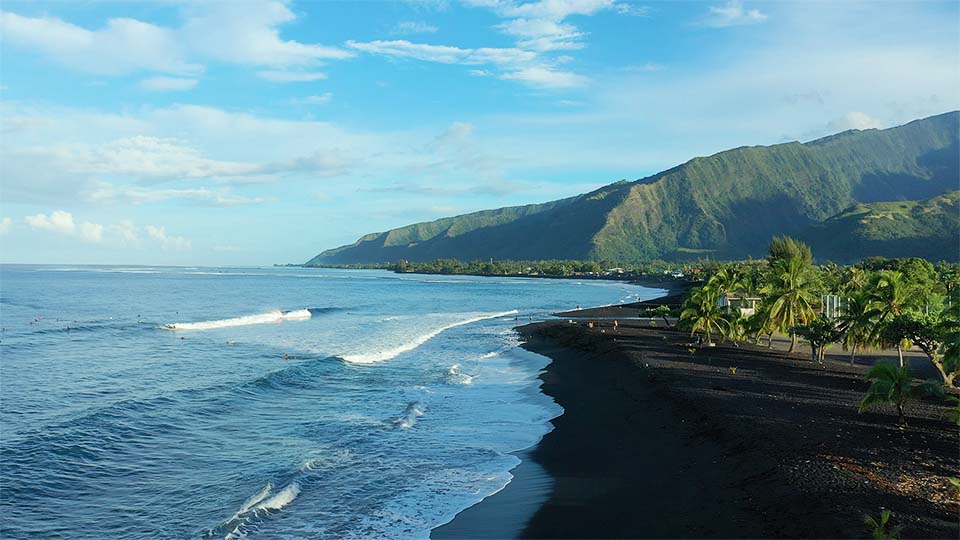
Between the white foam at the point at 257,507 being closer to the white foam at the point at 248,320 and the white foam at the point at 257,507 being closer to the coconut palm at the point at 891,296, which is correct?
the coconut palm at the point at 891,296

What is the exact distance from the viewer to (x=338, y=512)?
15.0m

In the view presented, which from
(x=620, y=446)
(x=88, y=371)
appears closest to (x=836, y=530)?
(x=620, y=446)

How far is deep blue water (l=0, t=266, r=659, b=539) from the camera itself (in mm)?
14906

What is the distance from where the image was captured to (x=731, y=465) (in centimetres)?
1605

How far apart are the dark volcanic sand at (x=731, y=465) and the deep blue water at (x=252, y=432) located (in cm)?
173

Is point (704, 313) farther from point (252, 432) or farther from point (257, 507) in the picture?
point (257, 507)

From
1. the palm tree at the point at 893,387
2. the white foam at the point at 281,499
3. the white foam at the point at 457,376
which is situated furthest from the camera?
the white foam at the point at 457,376

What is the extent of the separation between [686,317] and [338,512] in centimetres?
3111

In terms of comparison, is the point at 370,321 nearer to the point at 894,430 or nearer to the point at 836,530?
the point at 894,430

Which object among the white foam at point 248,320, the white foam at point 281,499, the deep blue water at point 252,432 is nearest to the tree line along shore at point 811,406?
the deep blue water at point 252,432

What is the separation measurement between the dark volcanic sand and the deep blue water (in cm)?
173

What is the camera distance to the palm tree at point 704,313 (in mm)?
40531

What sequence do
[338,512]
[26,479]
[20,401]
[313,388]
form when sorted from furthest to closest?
1. [313,388]
2. [20,401]
3. [26,479]
4. [338,512]

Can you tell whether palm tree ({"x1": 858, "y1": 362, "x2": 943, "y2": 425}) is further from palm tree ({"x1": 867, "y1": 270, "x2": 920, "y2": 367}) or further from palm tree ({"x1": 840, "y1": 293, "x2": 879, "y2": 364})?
palm tree ({"x1": 840, "y1": 293, "x2": 879, "y2": 364})
